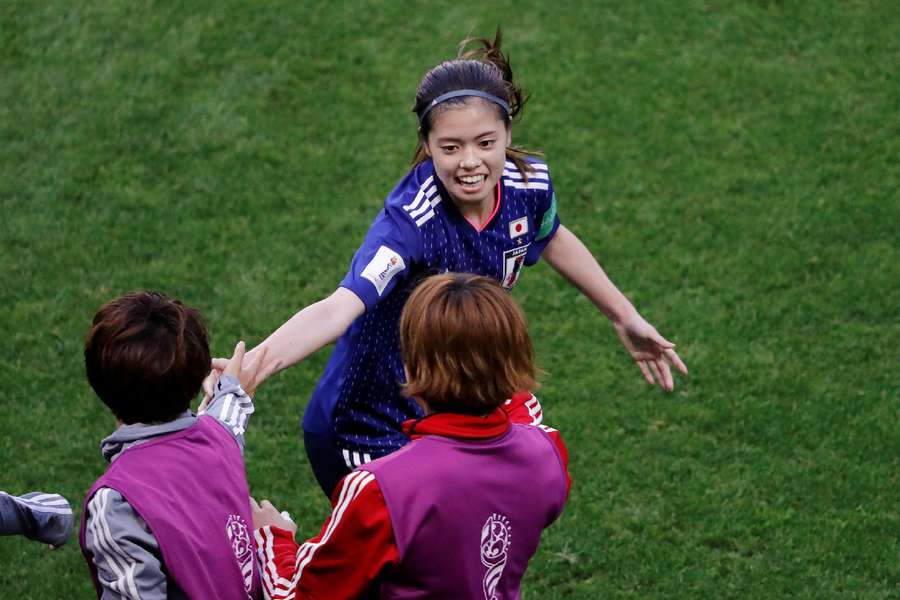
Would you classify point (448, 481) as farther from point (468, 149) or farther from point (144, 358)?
point (468, 149)

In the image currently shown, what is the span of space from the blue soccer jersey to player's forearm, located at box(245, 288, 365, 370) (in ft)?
0.16

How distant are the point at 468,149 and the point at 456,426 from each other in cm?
103

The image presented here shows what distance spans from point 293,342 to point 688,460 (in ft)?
8.47

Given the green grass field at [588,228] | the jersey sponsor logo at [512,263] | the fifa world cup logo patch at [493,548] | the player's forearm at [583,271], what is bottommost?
the green grass field at [588,228]

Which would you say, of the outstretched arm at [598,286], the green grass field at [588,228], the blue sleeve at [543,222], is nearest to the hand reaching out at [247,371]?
the blue sleeve at [543,222]

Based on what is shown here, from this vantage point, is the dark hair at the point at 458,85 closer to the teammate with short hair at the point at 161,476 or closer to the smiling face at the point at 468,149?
the smiling face at the point at 468,149

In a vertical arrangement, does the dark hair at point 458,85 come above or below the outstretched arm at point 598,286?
above

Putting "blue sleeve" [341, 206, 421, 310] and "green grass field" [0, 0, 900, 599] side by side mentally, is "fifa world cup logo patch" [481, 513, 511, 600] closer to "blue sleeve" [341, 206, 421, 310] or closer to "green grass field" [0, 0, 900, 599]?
"blue sleeve" [341, 206, 421, 310]

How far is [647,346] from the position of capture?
3854 mm

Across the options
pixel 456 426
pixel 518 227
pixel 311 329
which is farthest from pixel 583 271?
pixel 456 426

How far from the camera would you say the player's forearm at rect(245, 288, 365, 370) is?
3.10 metres

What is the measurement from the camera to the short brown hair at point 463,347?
2.55 m

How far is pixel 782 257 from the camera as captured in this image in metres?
6.41

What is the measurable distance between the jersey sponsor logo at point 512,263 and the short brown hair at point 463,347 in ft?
2.97
